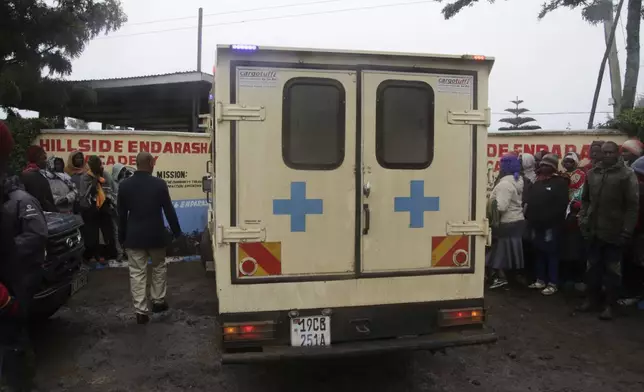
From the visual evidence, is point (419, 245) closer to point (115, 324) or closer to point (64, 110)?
point (115, 324)

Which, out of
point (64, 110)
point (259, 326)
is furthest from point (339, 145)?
point (64, 110)

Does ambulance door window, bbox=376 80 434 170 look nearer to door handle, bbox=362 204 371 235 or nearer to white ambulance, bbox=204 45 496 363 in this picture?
white ambulance, bbox=204 45 496 363

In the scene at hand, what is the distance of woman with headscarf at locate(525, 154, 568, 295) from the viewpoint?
22.2 ft

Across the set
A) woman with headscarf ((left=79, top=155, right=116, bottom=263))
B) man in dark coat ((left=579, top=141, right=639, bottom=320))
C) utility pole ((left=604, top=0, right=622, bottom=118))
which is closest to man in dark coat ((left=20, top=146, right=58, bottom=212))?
woman with headscarf ((left=79, top=155, right=116, bottom=263))

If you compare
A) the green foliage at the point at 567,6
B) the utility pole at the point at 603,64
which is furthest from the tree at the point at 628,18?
the utility pole at the point at 603,64

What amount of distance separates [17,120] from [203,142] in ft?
9.79

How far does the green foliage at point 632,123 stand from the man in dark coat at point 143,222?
693cm

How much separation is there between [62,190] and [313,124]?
17.7ft

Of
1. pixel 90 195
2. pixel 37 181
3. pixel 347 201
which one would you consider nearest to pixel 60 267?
pixel 37 181

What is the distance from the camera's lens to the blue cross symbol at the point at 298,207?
3.92m

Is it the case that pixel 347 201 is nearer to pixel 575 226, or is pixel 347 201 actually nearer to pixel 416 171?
pixel 416 171

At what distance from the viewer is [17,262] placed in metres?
2.93

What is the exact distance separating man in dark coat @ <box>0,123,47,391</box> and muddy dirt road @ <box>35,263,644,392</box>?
1504mm

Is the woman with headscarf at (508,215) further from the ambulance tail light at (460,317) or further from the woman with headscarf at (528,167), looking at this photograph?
the ambulance tail light at (460,317)
